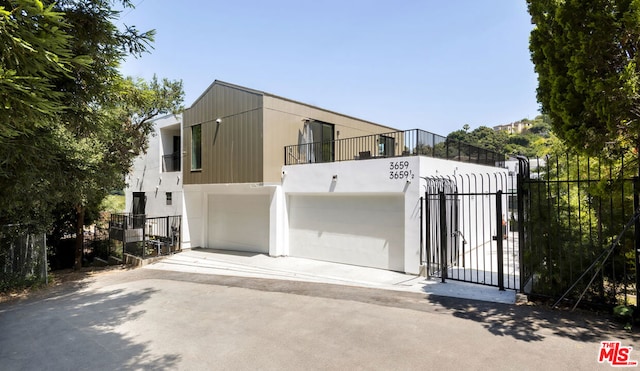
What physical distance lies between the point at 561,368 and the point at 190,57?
410 inches

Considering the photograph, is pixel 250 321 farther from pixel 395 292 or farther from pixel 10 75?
pixel 10 75

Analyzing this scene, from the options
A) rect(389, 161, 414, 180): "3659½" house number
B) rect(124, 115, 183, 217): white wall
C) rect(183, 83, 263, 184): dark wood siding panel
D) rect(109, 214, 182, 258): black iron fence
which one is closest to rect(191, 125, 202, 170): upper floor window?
rect(183, 83, 263, 184): dark wood siding panel

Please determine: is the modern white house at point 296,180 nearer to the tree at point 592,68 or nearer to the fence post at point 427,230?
the fence post at point 427,230

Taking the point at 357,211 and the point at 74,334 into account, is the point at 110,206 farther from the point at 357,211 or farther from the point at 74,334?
the point at 357,211

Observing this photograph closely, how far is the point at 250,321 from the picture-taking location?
543cm

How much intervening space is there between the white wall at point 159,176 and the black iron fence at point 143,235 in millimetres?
734

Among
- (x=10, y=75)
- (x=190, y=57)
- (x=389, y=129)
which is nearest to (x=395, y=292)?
(x=10, y=75)

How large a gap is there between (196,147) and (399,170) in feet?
29.2

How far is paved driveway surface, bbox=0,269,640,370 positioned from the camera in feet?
13.1

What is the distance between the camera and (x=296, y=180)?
11.3 metres

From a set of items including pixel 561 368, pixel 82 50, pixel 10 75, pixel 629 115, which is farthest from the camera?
pixel 82 50

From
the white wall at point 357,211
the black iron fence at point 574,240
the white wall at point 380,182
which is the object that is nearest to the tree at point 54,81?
the white wall at point 380,182

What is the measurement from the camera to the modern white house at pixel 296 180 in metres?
9.20

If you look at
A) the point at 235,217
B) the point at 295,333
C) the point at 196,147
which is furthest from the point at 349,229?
the point at 196,147
